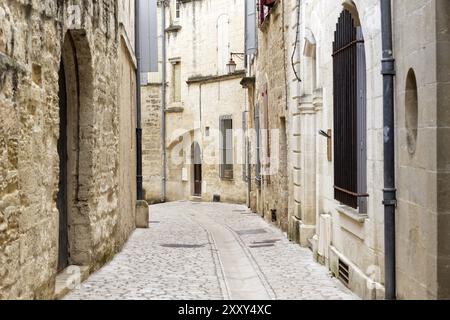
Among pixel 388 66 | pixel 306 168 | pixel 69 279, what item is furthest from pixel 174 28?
pixel 388 66

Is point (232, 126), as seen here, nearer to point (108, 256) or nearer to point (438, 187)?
point (108, 256)

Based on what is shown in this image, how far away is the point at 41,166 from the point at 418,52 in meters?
3.21

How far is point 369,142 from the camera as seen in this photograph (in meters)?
6.66

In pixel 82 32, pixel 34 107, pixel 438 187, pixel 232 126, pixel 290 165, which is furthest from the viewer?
pixel 232 126

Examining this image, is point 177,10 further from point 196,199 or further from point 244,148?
point 244,148

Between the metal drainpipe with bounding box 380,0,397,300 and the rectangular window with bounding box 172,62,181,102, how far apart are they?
2320 cm

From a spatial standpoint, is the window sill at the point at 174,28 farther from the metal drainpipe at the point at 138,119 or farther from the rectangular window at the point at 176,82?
the metal drainpipe at the point at 138,119

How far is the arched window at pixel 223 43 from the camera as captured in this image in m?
26.3

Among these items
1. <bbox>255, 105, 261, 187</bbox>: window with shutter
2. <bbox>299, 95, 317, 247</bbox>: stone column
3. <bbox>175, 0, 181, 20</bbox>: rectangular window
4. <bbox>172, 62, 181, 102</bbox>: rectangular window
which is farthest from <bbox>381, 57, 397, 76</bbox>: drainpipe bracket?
<bbox>175, 0, 181, 20</bbox>: rectangular window

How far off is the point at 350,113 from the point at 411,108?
2246 millimetres

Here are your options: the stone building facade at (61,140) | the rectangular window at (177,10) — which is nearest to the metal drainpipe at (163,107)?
the rectangular window at (177,10)

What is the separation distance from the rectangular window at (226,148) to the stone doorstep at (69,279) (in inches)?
679

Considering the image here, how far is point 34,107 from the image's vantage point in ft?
18.6
